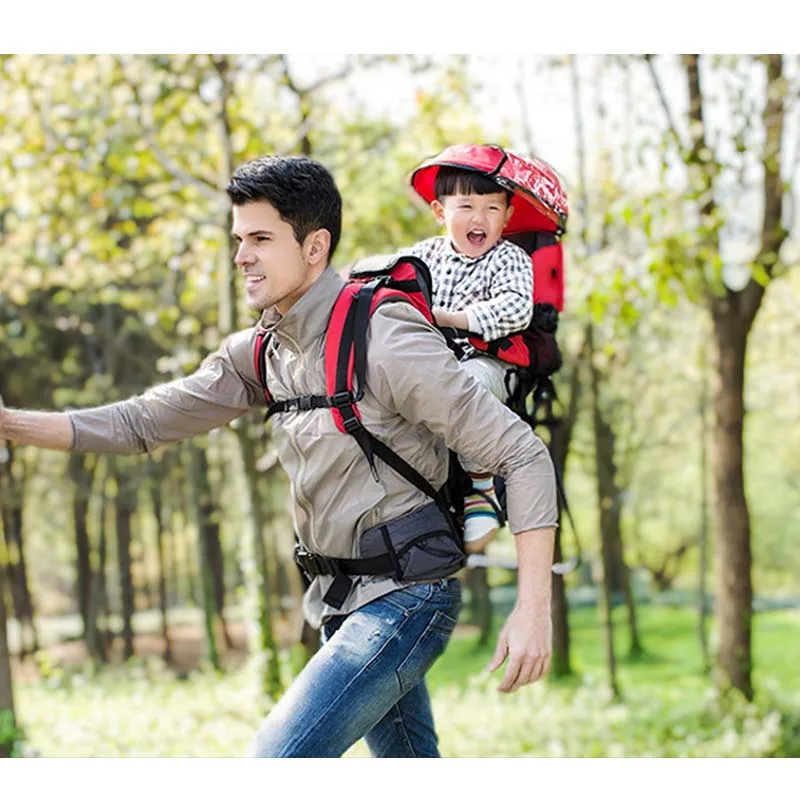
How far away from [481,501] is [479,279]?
2.38ft

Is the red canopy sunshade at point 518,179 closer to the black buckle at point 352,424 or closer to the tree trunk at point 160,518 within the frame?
the black buckle at point 352,424

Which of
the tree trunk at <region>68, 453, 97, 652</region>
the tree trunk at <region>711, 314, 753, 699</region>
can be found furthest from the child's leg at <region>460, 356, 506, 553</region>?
the tree trunk at <region>68, 453, 97, 652</region>

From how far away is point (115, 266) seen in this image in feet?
44.3

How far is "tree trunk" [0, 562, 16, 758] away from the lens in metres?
7.75

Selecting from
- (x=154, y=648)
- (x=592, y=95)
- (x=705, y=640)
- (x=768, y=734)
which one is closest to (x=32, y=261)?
(x=592, y=95)

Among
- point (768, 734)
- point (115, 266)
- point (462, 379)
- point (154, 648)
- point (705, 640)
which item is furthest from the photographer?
point (154, 648)

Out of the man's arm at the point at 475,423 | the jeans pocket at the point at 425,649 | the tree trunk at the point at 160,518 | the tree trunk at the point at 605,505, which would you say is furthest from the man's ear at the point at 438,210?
the tree trunk at the point at 160,518

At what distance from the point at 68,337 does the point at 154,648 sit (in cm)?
1416

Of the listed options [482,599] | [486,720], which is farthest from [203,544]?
[486,720]

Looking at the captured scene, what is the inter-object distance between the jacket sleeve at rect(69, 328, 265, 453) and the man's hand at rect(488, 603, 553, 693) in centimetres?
124

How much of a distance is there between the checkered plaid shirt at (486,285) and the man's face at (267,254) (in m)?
0.63

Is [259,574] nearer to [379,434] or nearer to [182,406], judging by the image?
[182,406]

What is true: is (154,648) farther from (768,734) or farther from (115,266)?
(768,734)

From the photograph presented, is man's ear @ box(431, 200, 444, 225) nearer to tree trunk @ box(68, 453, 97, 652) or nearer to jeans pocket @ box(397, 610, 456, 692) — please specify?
jeans pocket @ box(397, 610, 456, 692)
